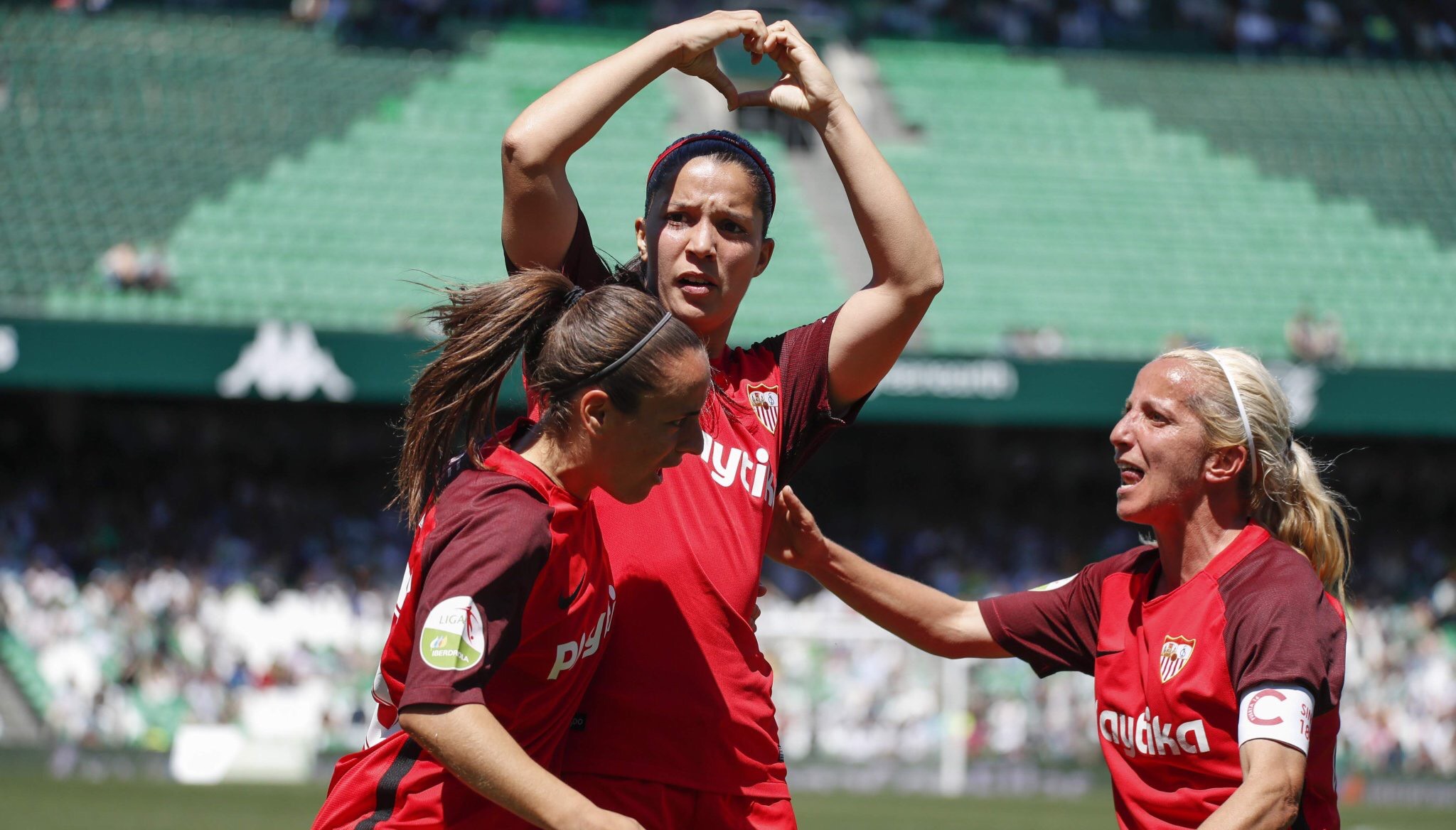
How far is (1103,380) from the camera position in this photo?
15883 millimetres

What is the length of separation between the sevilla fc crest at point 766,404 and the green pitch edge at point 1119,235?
1421cm

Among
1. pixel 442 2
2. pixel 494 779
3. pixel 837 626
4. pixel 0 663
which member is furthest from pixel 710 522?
pixel 442 2

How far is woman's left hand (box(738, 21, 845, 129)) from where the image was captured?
127 inches

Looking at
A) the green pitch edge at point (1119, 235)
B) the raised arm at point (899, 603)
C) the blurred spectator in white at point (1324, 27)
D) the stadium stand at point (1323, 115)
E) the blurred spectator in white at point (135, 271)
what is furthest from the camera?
the blurred spectator in white at point (1324, 27)

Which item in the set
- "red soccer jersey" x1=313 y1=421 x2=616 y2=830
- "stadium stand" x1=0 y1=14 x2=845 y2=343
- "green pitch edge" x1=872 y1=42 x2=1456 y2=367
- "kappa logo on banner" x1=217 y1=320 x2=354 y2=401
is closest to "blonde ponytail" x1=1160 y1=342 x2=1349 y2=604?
"red soccer jersey" x1=313 y1=421 x2=616 y2=830

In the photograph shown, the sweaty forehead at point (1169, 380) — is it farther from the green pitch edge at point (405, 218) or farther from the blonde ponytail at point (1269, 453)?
the green pitch edge at point (405, 218)

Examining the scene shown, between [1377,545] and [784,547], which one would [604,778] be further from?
[1377,545]

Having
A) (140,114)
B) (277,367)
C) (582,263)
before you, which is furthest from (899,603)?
(140,114)

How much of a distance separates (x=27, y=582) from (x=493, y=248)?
6261 millimetres

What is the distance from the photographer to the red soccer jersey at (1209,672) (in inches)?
119

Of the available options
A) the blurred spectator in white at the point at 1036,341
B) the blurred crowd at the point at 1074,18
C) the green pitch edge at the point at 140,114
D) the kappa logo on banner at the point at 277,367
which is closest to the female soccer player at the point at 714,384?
the kappa logo on banner at the point at 277,367

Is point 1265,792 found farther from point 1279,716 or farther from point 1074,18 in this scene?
point 1074,18

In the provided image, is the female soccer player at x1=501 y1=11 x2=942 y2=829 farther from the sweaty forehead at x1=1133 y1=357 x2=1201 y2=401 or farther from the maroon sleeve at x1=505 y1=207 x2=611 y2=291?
the sweaty forehead at x1=1133 y1=357 x2=1201 y2=401

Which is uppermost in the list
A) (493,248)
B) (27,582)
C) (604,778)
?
(493,248)
